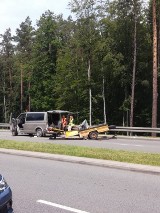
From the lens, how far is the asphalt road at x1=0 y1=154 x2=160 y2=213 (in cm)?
761

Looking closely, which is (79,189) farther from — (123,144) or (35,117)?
(35,117)

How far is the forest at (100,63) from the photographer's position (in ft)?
149

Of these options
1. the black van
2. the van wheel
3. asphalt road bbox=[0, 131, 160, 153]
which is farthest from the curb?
the van wheel

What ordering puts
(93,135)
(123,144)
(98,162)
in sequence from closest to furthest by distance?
1. (98,162)
2. (123,144)
3. (93,135)

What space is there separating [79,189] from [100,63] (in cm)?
3900

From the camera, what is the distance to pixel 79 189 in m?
9.40

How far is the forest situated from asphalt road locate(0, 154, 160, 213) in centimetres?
2785

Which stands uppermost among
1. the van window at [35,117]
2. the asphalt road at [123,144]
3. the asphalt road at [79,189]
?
the van window at [35,117]

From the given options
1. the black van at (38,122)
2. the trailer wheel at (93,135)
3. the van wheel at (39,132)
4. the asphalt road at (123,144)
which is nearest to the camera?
the asphalt road at (123,144)

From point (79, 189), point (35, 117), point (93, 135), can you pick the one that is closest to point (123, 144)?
point (93, 135)

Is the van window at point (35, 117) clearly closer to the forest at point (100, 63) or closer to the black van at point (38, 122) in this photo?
the black van at point (38, 122)

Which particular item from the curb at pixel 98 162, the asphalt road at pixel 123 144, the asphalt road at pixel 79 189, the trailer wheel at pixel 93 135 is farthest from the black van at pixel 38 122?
the asphalt road at pixel 79 189

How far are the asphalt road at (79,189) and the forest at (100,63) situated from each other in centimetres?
2785

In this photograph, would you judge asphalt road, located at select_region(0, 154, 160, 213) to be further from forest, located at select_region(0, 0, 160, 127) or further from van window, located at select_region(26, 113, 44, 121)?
forest, located at select_region(0, 0, 160, 127)
